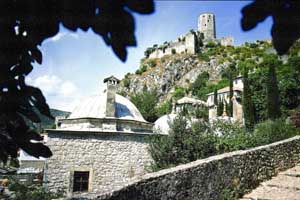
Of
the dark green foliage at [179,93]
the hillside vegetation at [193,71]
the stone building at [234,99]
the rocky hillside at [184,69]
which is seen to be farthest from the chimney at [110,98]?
the rocky hillside at [184,69]

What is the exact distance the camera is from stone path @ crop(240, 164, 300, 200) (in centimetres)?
749

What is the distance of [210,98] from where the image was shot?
62.8m

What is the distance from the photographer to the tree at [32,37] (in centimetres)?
109

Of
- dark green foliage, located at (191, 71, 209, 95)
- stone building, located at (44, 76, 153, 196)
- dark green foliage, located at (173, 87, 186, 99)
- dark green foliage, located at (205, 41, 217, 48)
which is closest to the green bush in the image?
stone building, located at (44, 76, 153, 196)

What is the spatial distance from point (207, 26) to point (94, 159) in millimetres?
78102

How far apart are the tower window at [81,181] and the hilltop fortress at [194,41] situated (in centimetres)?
6909

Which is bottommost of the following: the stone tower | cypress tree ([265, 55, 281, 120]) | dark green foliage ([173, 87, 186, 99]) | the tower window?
the tower window

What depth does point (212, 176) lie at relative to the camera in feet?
24.3

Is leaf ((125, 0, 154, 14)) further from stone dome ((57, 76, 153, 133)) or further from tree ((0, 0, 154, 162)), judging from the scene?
stone dome ((57, 76, 153, 133))

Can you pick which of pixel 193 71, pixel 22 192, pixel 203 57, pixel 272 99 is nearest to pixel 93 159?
pixel 22 192

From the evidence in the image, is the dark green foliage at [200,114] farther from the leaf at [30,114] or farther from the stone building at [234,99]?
the leaf at [30,114]

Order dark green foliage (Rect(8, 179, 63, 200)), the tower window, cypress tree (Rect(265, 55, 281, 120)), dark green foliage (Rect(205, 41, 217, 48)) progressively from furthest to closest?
dark green foliage (Rect(205, 41, 217, 48))
cypress tree (Rect(265, 55, 281, 120))
the tower window
dark green foliage (Rect(8, 179, 63, 200))

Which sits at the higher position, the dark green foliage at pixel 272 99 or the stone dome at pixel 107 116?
the dark green foliage at pixel 272 99

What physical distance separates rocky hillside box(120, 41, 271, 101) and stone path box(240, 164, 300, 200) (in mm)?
66676
